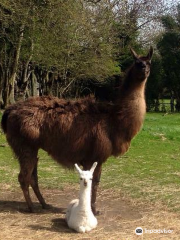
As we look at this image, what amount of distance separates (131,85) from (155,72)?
27.0 m

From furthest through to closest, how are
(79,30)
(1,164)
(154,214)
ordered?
(79,30) < (1,164) < (154,214)

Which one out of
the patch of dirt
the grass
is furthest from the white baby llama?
the grass

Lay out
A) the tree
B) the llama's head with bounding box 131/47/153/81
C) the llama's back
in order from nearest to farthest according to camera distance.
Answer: the llama's head with bounding box 131/47/153/81, the llama's back, the tree

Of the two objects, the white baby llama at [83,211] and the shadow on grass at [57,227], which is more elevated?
the white baby llama at [83,211]

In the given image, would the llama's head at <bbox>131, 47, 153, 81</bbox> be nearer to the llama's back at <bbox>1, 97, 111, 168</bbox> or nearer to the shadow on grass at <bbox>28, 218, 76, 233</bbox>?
the llama's back at <bbox>1, 97, 111, 168</bbox>

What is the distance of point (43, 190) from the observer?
7.18m

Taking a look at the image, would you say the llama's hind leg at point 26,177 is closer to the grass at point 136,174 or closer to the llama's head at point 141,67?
the grass at point 136,174

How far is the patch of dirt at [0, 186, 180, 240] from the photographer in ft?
15.7

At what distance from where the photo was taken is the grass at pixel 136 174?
683cm

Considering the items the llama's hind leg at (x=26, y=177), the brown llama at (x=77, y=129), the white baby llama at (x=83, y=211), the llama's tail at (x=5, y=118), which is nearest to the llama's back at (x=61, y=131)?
the brown llama at (x=77, y=129)

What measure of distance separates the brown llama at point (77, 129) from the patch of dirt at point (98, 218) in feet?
1.16

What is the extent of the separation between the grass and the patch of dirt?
1.32 feet

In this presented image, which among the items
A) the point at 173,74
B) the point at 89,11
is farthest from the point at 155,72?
the point at 89,11

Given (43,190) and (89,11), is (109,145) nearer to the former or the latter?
(43,190)
